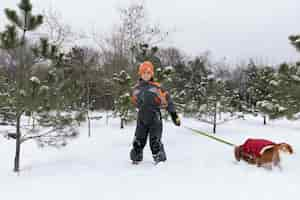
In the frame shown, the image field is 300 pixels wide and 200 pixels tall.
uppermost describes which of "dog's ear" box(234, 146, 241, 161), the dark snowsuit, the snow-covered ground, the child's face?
the child's face

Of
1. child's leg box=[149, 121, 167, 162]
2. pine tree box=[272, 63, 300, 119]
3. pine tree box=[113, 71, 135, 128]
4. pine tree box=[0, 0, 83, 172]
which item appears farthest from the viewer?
pine tree box=[113, 71, 135, 128]

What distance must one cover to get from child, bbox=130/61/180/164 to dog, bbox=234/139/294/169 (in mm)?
934

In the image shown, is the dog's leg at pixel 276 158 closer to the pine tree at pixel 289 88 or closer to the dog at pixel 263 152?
the dog at pixel 263 152

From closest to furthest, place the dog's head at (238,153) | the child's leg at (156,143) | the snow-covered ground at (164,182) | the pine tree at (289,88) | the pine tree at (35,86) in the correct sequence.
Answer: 1. the snow-covered ground at (164,182)
2. the dog's head at (238,153)
3. the child's leg at (156,143)
4. the pine tree at (35,86)
5. the pine tree at (289,88)

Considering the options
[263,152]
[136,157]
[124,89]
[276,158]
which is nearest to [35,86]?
[136,157]

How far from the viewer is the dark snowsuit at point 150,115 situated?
153 inches

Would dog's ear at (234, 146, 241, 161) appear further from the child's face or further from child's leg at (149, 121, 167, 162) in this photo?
the child's face

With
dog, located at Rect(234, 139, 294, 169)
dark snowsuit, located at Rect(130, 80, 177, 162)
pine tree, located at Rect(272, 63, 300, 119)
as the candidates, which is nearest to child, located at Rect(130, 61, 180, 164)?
dark snowsuit, located at Rect(130, 80, 177, 162)

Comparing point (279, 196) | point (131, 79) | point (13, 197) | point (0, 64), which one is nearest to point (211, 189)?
point (279, 196)

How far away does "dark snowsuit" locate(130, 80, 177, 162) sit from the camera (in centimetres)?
389

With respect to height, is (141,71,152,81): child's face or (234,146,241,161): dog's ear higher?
(141,71,152,81): child's face

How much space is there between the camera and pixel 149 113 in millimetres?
3896

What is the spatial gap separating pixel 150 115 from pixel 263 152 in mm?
1442

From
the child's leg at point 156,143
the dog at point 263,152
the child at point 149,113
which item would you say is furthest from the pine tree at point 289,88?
the child's leg at point 156,143
